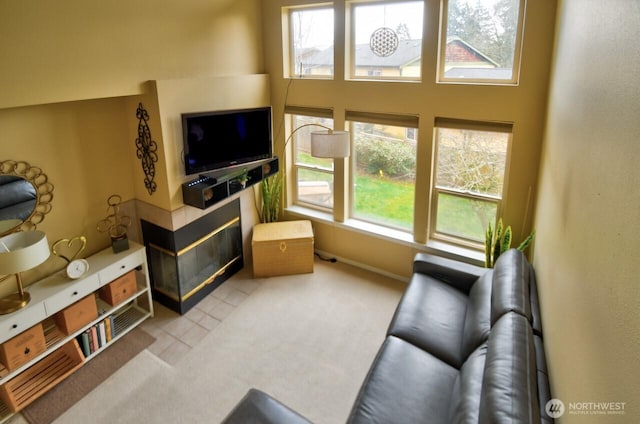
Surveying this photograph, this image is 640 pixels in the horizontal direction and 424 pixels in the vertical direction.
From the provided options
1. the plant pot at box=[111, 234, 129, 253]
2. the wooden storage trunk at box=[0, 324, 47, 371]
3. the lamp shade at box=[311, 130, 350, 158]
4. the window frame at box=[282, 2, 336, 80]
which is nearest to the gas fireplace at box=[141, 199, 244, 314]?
the plant pot at box=[111, 234, 129, 253]

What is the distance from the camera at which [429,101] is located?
3912 millimetres

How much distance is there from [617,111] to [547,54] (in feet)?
7.17

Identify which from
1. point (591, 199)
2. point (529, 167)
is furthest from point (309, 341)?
point (591, 199)

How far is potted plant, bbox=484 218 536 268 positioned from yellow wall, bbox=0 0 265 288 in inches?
111

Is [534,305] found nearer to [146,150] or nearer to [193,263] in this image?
[193,263]

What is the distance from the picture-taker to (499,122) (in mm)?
3621

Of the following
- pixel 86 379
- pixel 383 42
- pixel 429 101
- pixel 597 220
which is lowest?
pixel 86 379

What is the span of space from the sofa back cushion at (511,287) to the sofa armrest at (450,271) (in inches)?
17.6

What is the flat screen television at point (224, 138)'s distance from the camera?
380cm

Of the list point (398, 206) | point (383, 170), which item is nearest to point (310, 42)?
point (383, 170)

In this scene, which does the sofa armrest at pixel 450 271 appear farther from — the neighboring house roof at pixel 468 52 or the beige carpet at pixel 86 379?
the beige carpet at pixel 86 379

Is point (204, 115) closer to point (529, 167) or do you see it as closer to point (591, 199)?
point (529, 167)

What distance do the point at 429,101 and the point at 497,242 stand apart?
1.43m

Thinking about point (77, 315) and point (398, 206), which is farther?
point (398, 206)
